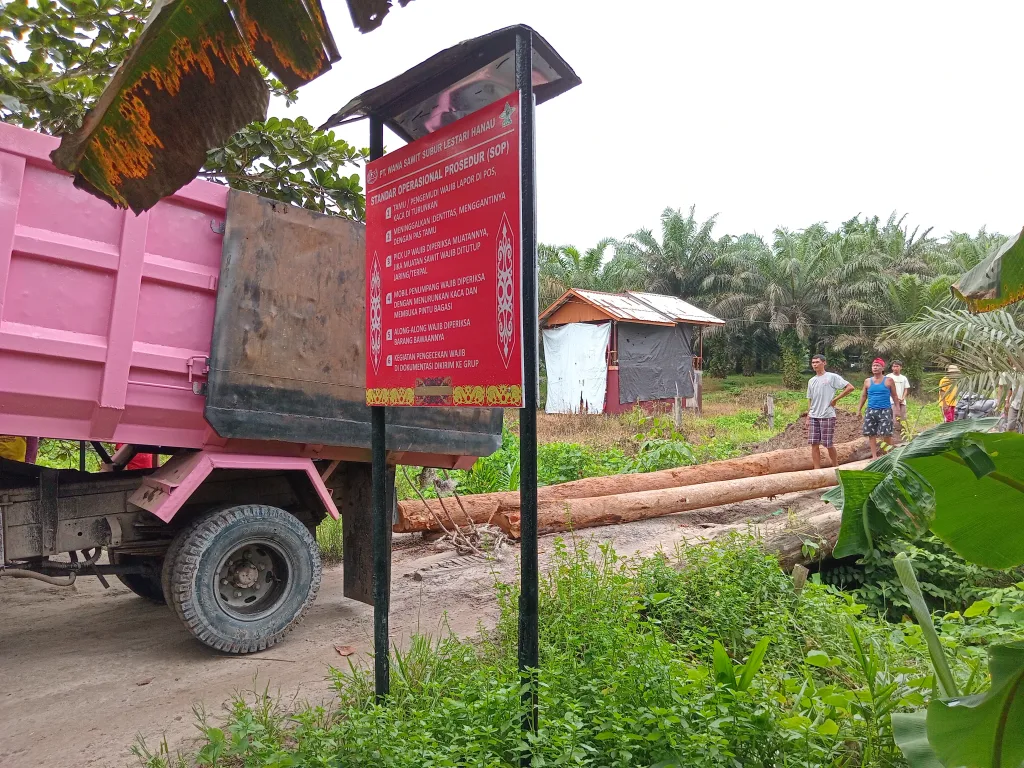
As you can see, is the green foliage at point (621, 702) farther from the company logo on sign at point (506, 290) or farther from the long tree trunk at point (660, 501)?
the long tree trunk at point (660, 501)

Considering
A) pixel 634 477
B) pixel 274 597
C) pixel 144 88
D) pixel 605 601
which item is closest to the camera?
pixel 144 88

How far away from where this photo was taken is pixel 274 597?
4453 millimetres

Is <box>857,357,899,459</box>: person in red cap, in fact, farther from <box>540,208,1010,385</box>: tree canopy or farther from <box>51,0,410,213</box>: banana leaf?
<box>540,208,1010,385</box>: tree canopy

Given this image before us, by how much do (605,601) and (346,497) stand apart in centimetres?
218

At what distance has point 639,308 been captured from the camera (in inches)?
851

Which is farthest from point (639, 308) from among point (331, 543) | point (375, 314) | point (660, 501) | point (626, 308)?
point (375, 314)

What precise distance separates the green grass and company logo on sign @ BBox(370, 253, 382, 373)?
57.9 inches

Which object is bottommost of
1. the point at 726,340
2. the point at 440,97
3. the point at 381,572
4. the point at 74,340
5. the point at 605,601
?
the point at 605,601

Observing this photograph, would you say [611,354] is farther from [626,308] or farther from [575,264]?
[575,264]

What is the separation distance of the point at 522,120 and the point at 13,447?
14.5ft

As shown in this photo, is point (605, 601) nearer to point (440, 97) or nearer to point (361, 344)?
point (361, 344)

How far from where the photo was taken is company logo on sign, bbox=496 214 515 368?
101 inches

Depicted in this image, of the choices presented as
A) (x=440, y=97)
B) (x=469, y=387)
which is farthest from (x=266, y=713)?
(x=440, y=97)

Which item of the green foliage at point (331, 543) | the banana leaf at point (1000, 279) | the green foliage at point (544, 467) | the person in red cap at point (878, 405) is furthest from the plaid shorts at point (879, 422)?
the banana leaf at point (1000, 279)
